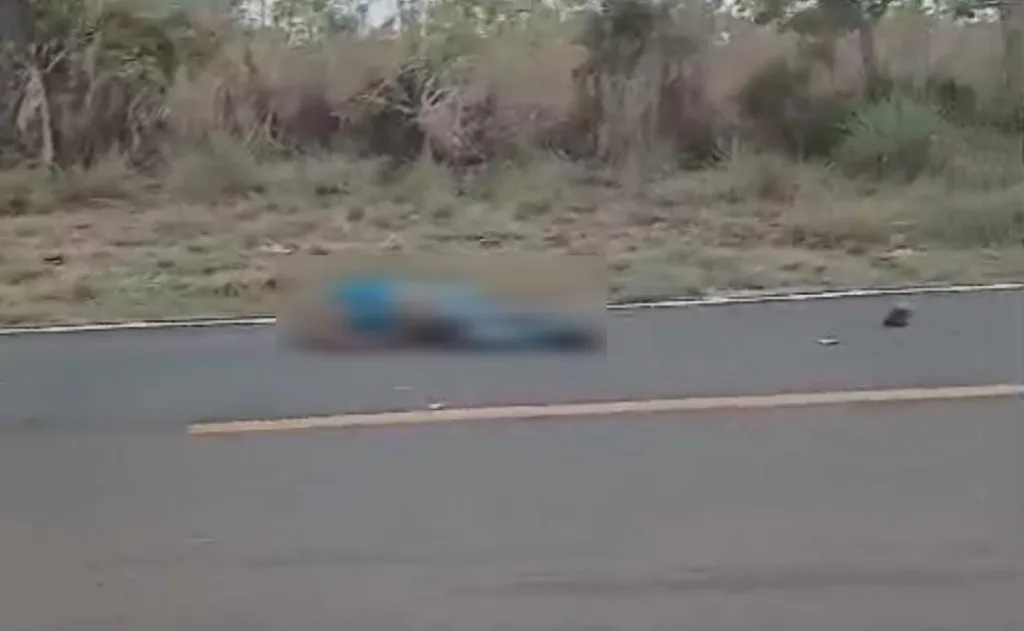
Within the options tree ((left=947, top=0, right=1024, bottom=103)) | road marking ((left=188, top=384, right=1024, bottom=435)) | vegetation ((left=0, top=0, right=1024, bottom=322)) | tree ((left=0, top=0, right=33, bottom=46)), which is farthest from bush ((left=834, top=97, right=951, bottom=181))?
tree ((left=0, top=0, right=33, bottom=46))

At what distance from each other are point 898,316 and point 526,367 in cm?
96

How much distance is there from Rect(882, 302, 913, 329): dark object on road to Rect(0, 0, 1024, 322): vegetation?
9 centimetres

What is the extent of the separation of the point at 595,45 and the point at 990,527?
5.20ft

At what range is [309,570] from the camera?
192 centimetres

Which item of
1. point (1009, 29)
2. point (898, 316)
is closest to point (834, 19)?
point (1009, 29)

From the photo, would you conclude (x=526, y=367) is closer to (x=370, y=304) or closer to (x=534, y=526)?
(x=370, y=304)

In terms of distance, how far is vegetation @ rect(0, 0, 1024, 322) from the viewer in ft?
10.1

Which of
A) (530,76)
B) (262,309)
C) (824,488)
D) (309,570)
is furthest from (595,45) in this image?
(309,570)

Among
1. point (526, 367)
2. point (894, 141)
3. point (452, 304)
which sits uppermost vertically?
point (894, 141)

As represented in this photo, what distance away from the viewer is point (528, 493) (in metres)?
2.21

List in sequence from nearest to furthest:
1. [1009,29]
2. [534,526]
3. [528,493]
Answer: [534,526] → [528,493] → [1009,29]

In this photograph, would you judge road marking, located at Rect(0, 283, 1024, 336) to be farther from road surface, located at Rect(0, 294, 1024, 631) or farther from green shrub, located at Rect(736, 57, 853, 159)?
green shrub, located at Rect(736, 57, 853, 159)

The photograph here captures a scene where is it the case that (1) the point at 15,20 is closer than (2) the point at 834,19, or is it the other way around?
(1) the point at 15,20

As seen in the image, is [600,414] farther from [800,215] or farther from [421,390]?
[800,215]
